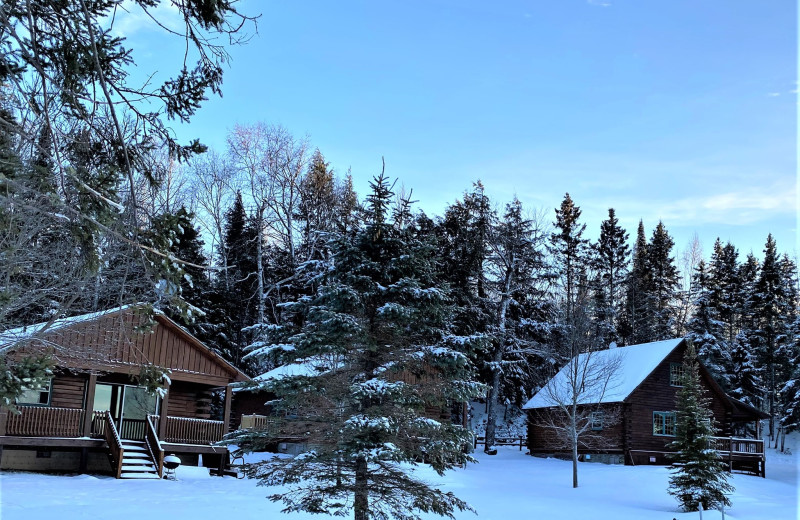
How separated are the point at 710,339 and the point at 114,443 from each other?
38121mm

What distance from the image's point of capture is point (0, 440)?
1886cm

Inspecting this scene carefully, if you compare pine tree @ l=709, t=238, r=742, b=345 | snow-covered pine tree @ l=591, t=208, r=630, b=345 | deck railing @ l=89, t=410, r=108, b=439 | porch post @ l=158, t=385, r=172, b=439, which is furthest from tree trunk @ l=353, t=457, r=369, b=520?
pine tree @ l=709, t=238, r=742, b=345

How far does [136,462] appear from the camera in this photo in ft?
68.8

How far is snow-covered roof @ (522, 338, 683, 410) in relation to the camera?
3269 centimetres

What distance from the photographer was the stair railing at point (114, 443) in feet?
66.1

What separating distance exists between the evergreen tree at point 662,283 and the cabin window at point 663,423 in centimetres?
1719

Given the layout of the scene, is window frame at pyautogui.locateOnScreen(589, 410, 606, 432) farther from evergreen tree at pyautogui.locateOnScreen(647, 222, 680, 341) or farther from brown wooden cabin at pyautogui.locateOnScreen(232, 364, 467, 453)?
evergreen tree at pyautogui.locateOnScreen(647, 222, 680, 341)

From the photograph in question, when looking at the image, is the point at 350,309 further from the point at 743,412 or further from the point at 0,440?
the point at 743,412

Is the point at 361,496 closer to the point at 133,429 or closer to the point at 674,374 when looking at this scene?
the point at 133,429

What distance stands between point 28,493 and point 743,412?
3293cm

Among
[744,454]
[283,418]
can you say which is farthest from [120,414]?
[744,454]

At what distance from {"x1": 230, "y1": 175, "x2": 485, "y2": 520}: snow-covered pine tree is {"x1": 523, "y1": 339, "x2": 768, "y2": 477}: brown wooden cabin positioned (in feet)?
61.4

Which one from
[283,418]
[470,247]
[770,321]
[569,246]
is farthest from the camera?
[569,246]

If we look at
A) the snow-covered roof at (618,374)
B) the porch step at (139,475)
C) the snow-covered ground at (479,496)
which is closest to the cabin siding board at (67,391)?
the snow-covered ground at (479,496)
